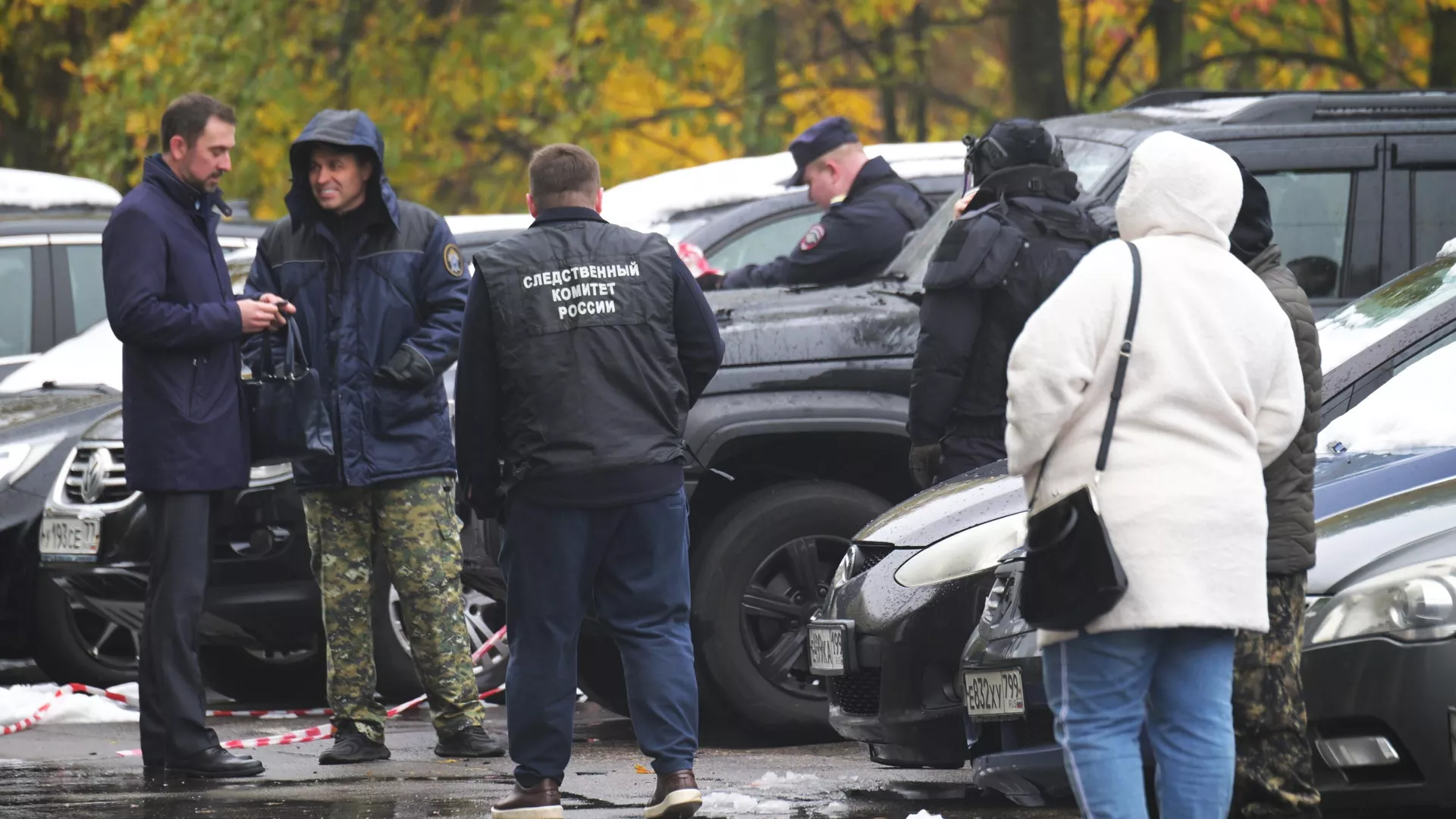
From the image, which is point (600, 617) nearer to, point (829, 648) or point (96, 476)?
point (829, 648)

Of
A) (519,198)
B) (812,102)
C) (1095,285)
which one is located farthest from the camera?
(519,198)

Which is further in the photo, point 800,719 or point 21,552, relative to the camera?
point 21,552

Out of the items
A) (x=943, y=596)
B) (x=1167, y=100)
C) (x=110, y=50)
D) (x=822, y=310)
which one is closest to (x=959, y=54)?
(x=110, y=50)

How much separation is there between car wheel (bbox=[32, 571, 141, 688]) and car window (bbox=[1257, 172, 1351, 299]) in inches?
190

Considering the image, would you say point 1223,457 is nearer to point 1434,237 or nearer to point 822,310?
point 822,310

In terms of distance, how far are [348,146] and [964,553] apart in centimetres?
242

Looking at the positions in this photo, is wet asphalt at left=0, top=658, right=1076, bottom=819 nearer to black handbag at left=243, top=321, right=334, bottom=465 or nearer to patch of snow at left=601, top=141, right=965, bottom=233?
black handbag at left=243, top=321, right=334, bottom=465

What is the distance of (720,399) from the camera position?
739cm

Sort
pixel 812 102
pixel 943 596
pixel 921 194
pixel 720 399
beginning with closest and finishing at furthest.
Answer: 1. pixel 943 596
2. pixel 720 399
3. pixel 921 194
4. pixel 812 102

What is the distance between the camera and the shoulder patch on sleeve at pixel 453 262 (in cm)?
710

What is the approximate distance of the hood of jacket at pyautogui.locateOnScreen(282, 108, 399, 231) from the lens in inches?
275

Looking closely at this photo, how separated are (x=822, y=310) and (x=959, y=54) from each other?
68.6 feet

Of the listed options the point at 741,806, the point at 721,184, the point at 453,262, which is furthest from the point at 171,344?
the point at 721,184

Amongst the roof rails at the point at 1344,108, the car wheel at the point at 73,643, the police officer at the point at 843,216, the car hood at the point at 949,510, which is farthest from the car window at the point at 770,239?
the car hood at the point at 949,510
